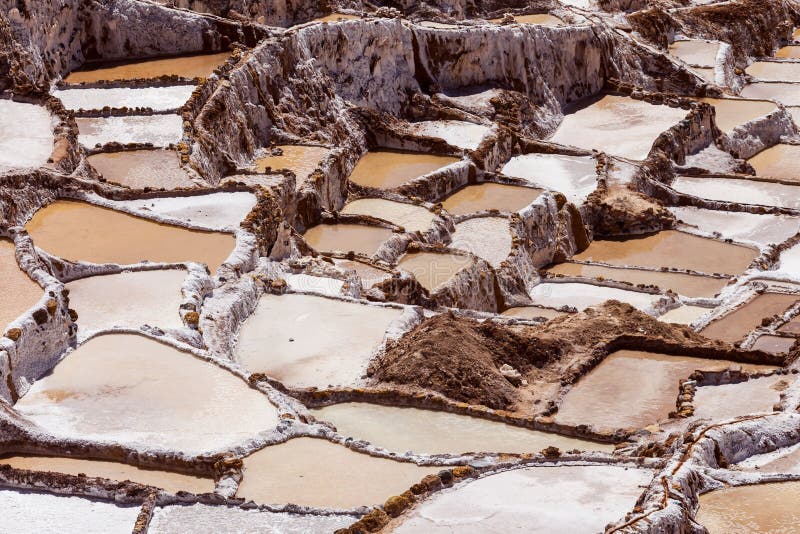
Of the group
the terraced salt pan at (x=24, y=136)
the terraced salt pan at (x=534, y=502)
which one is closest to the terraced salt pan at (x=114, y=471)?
the terraced salt pan at (x=534, y=502)

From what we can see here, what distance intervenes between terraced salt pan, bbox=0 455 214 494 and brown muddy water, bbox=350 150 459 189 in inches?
901

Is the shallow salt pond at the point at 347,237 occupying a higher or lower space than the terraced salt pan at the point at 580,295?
higher

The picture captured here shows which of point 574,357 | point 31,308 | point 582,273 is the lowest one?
point 582,273

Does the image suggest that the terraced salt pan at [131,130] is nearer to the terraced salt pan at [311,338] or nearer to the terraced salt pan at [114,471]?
the terraced salt pan at [311,338]

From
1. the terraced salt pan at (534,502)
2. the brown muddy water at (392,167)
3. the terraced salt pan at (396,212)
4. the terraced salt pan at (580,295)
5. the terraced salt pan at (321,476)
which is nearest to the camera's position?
the terraced salt pan at (534,502)

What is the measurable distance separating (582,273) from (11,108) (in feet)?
54.4

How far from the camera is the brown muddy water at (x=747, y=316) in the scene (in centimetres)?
3428

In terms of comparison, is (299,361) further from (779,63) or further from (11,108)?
(779,63)

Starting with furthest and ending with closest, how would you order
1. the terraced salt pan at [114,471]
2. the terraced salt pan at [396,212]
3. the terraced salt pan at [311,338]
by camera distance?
the terraced salt pan at [396,212], the terraced salt pan at [311,338], the terraced salt pan at [114,471]

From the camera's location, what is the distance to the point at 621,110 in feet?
180

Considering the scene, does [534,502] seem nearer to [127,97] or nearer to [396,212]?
[396,212]

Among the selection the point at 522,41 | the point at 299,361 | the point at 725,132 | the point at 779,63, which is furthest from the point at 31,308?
the point at 779,63

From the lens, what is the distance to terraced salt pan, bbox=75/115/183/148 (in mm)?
38969

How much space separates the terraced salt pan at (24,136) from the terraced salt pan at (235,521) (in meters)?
15.0
